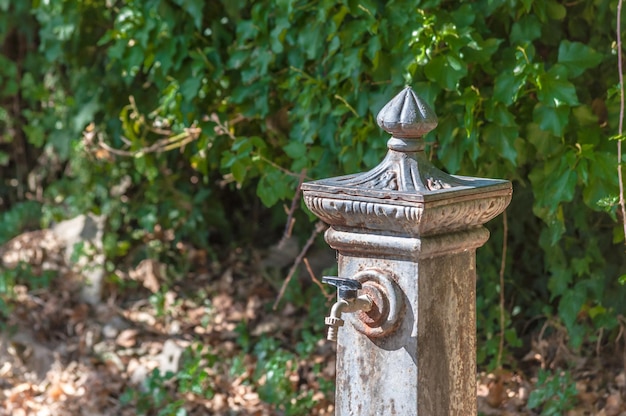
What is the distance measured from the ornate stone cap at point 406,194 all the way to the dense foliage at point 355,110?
776mm

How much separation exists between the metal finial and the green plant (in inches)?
70.3

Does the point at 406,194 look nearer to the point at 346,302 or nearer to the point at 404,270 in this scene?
the point at 404,270

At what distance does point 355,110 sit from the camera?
3.56m

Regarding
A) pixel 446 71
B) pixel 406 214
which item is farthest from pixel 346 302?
pixel 446 71

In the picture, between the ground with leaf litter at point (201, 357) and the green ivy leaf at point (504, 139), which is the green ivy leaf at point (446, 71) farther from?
the ground with leaf litter at point (201, 357)

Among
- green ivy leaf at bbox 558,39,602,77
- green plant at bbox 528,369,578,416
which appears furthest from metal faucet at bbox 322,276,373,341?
green plant at bbox 528,369,578,416

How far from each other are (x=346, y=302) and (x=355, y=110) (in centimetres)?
141

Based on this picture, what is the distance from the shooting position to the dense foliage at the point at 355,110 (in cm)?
324

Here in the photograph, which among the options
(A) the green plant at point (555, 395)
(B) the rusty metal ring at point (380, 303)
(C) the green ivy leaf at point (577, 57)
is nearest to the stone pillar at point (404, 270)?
(B) the rusty metal ring at point (380, 303)

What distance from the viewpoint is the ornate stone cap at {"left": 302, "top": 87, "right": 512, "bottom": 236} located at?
2193 millimetres

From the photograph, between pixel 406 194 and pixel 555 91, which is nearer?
pixel 406 194

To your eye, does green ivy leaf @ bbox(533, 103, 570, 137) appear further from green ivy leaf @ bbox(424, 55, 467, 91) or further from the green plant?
the green plant

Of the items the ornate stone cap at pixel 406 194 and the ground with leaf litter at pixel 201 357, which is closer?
the ornate stone cap at pixel 406 194

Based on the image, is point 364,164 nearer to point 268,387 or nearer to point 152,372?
point 268,387
